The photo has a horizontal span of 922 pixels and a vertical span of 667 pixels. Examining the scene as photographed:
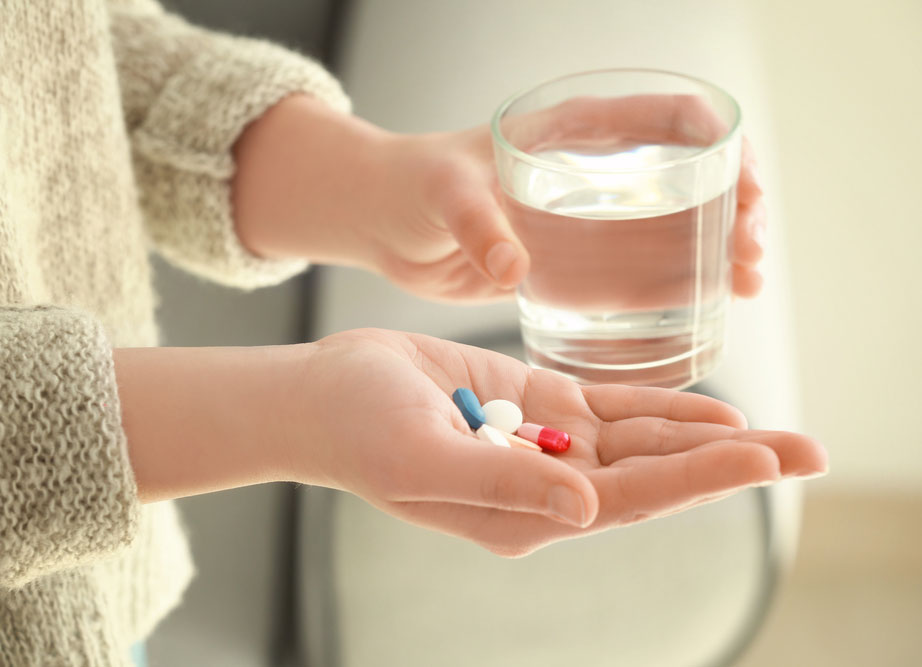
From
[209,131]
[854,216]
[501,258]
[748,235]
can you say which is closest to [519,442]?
[501,258]

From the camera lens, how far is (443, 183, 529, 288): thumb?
1.83 feet

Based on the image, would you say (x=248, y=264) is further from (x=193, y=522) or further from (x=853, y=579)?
(x=853, y=579)

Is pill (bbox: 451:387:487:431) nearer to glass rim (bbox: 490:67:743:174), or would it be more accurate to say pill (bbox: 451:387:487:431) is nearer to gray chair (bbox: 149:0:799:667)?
glass rim (bbox: 490:67:743:174)

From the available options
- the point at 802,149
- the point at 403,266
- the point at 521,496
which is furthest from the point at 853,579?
the point at 521,496

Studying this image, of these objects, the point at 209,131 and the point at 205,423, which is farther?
the point at 209,131

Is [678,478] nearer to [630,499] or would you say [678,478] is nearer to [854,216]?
[630,499]

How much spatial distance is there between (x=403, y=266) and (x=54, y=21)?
0.28 meters

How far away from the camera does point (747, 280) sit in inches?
25.5

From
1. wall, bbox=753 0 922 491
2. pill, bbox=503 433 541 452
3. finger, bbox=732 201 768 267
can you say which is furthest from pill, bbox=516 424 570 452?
wall, bbox=753 0 922 491

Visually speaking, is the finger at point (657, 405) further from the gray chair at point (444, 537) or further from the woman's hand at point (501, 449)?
the gray chair at point (444, 537)

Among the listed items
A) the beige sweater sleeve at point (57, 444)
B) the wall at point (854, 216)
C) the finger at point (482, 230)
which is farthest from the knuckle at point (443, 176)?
the wall at point (854, 216)

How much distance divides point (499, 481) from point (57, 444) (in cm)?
20

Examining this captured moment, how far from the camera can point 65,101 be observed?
60cm

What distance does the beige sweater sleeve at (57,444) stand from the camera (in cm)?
43
